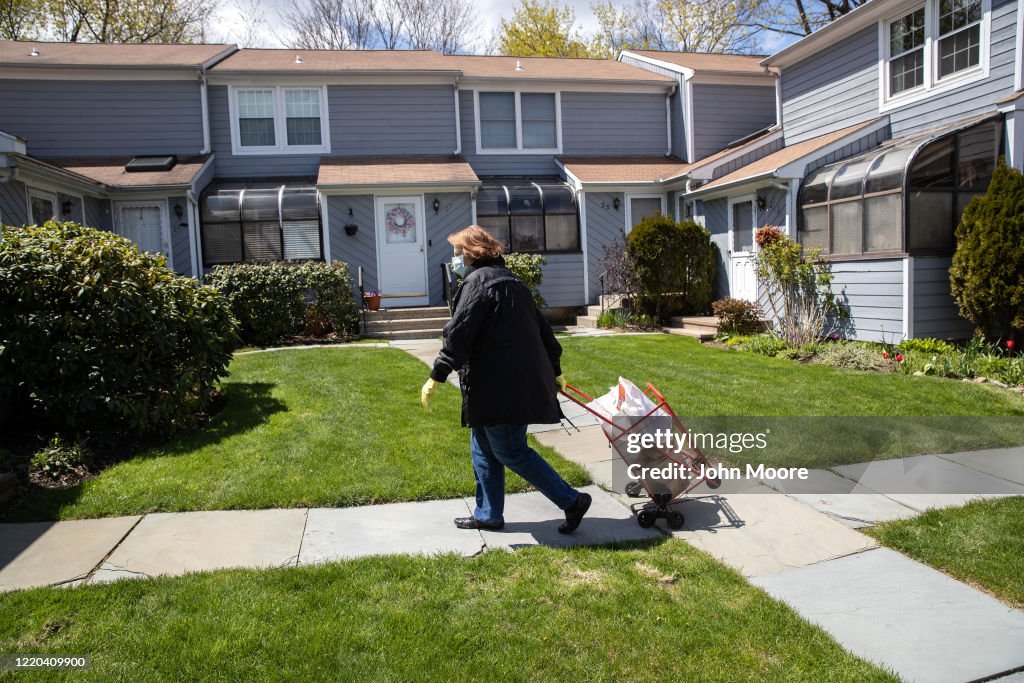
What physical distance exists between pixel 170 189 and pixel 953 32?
44.9ft

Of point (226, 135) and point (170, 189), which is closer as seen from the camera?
point (170, 189)

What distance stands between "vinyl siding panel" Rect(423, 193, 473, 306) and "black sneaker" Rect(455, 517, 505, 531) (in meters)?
11.2

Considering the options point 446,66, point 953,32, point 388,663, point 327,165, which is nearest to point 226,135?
point 327,165

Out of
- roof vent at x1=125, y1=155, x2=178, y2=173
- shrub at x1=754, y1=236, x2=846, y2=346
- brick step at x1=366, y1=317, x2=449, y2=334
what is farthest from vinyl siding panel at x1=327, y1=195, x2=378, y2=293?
shrub at x1=754, y1=236, x2=846, y2=346

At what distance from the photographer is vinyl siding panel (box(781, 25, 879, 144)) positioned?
468 inches

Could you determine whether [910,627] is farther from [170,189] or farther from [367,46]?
[367,46]

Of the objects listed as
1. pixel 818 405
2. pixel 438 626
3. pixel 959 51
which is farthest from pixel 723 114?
pixel 438 626

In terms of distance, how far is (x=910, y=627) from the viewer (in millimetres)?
2912

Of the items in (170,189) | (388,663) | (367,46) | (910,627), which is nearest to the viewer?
(388,663)

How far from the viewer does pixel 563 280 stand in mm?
15578

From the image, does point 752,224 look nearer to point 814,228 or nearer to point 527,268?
point 814,228

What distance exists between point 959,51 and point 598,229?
7.38 m

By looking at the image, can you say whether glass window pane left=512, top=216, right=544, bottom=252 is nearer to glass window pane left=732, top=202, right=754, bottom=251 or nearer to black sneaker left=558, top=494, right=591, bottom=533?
glass window pane left=732, top=202, right=754, bottom=251

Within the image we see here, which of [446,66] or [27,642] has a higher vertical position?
[446,66]
